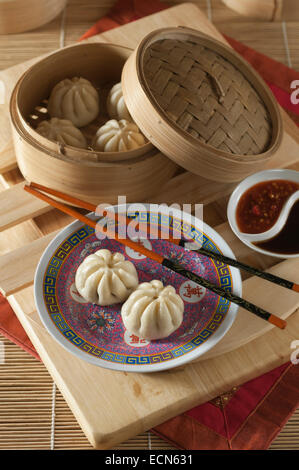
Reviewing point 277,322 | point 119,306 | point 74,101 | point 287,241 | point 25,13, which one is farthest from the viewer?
point 25,13

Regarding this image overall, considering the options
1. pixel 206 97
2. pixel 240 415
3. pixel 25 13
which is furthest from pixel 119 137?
pixel 25 13

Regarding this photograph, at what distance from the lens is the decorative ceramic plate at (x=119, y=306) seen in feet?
5.09

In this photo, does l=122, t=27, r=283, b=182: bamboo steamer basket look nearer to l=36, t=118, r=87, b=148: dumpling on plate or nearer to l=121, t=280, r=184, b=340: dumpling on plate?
l=36, t=118, r=87, b=148: dumpling on plate

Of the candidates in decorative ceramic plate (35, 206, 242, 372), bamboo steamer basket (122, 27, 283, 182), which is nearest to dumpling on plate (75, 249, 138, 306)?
decorative ceramic plate (35, 206, 242, 372)

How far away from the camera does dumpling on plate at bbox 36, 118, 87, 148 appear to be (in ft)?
5.94

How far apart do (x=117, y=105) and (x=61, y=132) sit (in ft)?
0.73

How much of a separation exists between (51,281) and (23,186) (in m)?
0.40

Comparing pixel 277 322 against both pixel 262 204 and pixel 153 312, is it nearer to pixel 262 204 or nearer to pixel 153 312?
pixel 153 312

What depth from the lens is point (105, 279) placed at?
5.26 feet

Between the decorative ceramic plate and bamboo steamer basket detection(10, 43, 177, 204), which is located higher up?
bamboo steamer basket detection(10, 43, 177, 204)

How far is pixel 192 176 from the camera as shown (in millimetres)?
1972

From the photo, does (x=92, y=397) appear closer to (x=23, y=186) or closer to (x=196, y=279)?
(x=196, y=279)

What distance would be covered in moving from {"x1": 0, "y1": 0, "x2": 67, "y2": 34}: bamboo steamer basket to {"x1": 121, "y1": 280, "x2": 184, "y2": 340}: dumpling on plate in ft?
5.16

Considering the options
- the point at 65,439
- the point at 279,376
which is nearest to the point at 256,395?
the point at 279,376
